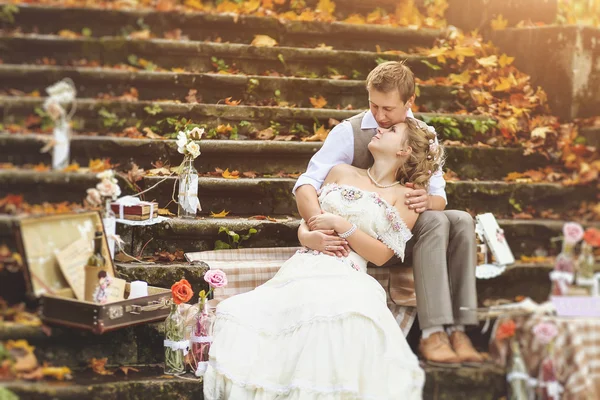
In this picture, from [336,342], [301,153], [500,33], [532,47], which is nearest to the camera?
[336,342]

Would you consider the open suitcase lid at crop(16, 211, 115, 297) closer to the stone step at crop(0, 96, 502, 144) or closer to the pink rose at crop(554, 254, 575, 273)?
the stone step at crop(0, 96, 502, 144)

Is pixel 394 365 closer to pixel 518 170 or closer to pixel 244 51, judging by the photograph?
pixel 518 170

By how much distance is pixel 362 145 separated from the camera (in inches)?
181

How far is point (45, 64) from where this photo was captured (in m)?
3.75

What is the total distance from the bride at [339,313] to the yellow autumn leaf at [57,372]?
0.66 metres

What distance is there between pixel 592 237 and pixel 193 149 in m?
2.32

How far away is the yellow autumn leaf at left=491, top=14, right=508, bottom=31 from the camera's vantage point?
652cm

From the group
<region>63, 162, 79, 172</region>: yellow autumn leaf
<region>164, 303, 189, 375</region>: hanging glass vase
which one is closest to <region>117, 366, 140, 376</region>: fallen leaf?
<region>164, 303, 189, 375</region>: hanging glass vase

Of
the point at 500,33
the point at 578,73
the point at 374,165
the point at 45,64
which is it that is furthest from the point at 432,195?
the point at 500,33

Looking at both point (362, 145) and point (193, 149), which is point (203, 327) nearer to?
point (193, 149)

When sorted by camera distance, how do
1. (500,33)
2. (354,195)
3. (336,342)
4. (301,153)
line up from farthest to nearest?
(500,33)
(301,153)
(354,195)
(336,342)

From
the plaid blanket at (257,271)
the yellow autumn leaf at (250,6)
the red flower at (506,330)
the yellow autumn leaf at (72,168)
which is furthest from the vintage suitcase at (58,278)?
the yellow autumn leaf at (250,6)

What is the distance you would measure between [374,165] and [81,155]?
1557mm

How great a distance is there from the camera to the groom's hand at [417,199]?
4.27 m
